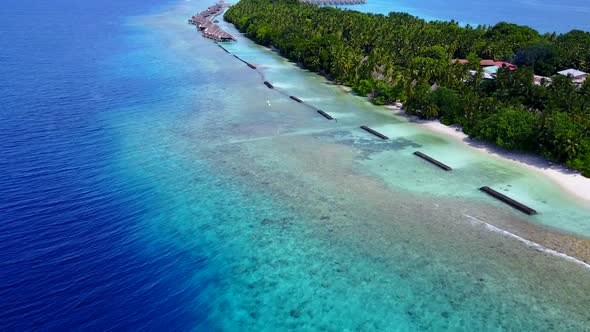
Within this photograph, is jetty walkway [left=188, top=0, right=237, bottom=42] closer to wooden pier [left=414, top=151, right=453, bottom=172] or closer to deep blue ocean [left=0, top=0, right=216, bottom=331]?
deep blue ocean [left=0, top=0, right=216, bottom=331]

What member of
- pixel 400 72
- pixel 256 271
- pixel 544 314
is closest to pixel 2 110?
pixel 256 271

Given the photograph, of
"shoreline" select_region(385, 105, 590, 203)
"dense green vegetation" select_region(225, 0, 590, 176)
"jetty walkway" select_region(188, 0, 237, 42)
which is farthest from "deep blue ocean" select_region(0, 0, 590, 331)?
"jetty walkway" select_region(188, 0, 237, 42)

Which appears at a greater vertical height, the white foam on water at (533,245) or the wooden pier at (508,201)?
the wooden pier at (508,201)

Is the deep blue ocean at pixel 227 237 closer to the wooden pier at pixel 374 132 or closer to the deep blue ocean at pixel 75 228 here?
the deep blue ocean at pixel 75 228

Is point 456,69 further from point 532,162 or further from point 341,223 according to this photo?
point 341,223

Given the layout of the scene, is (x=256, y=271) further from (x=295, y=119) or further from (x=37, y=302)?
(x=295, y=119)

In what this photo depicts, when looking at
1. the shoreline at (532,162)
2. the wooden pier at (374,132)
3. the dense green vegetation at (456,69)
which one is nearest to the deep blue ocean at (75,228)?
the wooden pier at (374,132)
